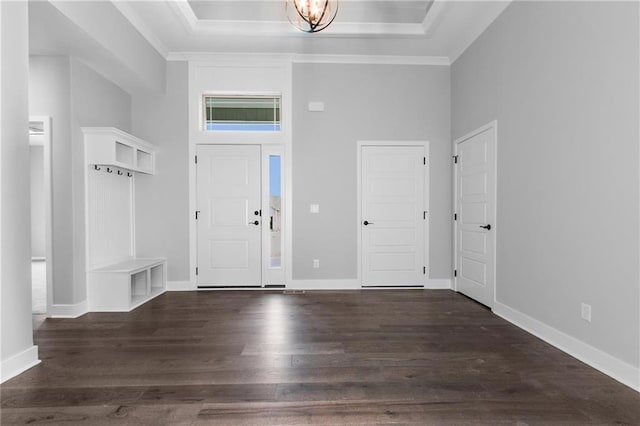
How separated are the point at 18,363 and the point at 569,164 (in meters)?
4.28

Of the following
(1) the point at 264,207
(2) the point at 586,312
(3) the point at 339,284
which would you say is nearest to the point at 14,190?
(1) the point at 264,207

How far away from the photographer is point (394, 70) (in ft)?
15.4

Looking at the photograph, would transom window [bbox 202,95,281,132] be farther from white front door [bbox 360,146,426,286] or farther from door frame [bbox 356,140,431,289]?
white front door [bbox 360,146,426,286]

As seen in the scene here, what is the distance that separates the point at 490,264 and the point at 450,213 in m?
1.16

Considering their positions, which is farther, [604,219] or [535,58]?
[535,58]

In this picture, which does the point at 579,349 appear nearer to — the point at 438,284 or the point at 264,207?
the point at 438,284

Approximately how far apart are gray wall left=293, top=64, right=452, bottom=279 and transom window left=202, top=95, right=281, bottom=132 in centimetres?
39

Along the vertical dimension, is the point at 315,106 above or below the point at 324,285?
above

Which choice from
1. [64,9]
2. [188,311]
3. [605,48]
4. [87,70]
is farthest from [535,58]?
[87,70]

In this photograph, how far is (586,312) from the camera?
2.42 m

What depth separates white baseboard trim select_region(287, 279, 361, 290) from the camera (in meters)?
4.65

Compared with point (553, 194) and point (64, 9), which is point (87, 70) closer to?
point (64, 9)

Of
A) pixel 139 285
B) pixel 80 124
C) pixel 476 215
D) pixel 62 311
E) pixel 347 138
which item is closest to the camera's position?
pixel 62 311

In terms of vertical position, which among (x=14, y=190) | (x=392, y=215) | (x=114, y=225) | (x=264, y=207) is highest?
(x=14, y=190)
